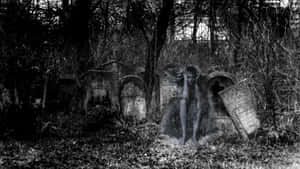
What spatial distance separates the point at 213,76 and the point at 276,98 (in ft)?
5.24

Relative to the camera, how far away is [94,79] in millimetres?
11414

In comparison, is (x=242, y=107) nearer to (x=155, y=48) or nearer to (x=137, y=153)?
(x=137, y=153)

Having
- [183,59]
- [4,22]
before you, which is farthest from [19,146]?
[183,59]

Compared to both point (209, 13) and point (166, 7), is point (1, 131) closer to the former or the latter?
point (166, 7)

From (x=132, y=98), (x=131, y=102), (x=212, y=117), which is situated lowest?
(x=212, y=117)

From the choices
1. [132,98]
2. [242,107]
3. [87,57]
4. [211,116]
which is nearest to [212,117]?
[211,116]

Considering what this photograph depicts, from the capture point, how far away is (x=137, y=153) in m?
7.25

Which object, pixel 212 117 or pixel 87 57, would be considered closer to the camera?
pixel 212 117

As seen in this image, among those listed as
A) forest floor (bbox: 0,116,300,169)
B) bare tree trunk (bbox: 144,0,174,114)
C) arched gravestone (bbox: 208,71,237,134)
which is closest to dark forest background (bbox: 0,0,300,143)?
bare tree trunk (bbox: 144,0,174,114)

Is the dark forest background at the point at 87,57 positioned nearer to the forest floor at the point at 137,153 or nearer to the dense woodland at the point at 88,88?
the dense woodland at the point at 88,88

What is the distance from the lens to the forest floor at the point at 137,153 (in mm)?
6332

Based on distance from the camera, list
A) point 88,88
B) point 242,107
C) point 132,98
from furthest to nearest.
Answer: point 132,98
point 88,88
point 242,107

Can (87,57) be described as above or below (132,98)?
above

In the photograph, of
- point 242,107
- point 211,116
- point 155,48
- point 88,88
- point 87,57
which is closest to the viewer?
point 242,107
